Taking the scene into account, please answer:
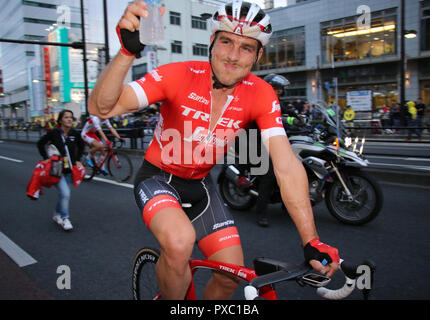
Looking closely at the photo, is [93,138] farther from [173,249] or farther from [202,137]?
[173,249]

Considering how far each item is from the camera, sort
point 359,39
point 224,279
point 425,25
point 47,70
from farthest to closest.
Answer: point 47,70
point 359,39
point 425,25
point 224,279

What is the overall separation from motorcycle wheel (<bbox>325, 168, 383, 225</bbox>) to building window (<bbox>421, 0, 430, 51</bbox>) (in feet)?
64.0

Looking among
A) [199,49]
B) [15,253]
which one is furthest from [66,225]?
[199,49]

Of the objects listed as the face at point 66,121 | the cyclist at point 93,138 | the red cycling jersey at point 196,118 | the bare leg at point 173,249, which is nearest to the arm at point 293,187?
the red cycling jersey at point 196,118

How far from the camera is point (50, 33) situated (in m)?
61.4

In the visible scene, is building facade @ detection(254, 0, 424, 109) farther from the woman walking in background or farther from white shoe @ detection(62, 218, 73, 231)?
white shoe @ detection(62, 218, 73, 231)

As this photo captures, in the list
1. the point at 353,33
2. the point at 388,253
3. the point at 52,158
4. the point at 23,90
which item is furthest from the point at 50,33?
the point at 388,253

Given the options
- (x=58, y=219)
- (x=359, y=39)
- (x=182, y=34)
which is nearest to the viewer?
(x=58, y=219)

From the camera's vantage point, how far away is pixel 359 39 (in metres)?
25.4

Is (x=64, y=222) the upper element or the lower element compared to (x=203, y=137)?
lower

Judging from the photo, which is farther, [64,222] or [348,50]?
[348,50]

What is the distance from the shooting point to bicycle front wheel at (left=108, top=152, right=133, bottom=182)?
8.67 metres

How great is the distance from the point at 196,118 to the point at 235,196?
153 inches

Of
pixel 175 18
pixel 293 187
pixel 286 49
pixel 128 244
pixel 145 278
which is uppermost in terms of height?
pixel 175 18
